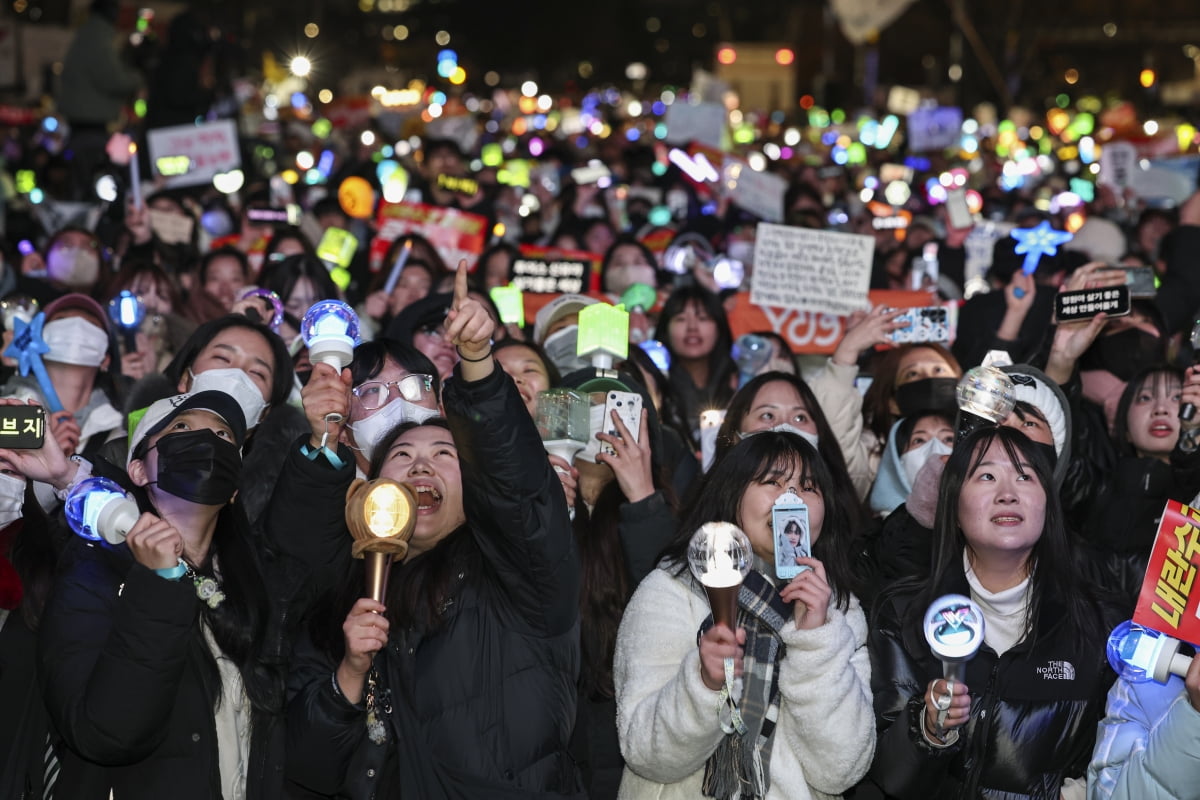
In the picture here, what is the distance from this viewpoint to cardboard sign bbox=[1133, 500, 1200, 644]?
3920 millimetres

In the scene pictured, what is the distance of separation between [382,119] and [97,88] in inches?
248

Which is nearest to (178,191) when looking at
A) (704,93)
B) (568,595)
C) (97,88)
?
(97,88)

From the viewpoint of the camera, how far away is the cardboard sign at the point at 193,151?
40.7 ft

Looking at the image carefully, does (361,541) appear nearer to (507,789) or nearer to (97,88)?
(507,789)

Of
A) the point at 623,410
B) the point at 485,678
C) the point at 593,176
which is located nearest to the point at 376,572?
the point at 485,678

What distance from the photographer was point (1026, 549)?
4.67 metres

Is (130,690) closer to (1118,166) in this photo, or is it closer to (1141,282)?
(1141,282)

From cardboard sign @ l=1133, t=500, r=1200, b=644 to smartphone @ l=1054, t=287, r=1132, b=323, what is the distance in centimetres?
227

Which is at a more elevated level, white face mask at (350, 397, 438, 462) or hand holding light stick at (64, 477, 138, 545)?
white face mask at (350, 397, 438, 462)

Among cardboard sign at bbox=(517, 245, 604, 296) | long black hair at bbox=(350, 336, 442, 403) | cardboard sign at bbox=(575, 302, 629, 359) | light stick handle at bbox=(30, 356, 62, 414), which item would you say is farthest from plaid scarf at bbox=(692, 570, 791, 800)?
cardboard sign at bbox=(517, 245, 604, 296)

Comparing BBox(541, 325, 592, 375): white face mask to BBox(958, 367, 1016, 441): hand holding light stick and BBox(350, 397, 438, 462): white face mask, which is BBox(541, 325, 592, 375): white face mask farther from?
BBox(958, 367, 1016, 441): hand holding light stick

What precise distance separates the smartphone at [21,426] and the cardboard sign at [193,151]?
8348 millimetres

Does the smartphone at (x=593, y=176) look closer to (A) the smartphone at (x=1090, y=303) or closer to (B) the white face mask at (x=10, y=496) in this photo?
(A) the smartphone at (x=1090, y=303)

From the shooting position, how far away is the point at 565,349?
6934 millimetres
